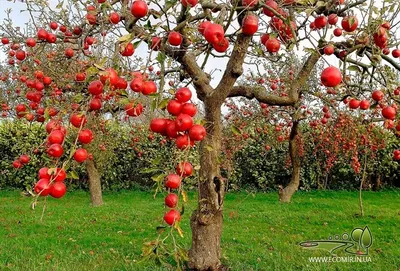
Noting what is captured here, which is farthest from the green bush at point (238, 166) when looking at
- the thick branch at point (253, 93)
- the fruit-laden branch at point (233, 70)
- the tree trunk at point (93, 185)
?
the fruit-laden branch at point (233, 70)

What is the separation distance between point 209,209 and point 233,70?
1.24 m

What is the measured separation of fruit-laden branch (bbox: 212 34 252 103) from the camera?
2976 millimetres

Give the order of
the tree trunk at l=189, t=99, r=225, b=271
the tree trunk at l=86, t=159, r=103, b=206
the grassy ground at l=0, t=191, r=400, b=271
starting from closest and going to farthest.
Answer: the tree trunk at l=189, t=99, r=225, b=271 < the grassy ground at l=0, t=191, r=400, b=271 < the tree trunk at l=86, t=159, r=103, b=206

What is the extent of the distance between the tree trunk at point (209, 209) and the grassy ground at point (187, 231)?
46 cm

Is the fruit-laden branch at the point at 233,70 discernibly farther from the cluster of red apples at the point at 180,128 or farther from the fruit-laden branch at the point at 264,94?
the cluster of red apples at the point at 180,128

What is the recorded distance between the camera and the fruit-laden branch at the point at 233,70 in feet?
9.76

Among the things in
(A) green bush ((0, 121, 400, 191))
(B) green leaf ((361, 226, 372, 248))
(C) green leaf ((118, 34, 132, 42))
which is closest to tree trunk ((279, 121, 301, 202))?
(A) green bush ((0, 121, 400, 191))

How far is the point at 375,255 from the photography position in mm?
4633

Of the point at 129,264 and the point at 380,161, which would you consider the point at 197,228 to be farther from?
the point at 380,161

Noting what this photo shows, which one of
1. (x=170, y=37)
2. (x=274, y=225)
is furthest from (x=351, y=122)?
(x=170, y=37)

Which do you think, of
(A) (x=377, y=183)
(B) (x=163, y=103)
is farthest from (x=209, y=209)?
(A) (x=377, y=183)

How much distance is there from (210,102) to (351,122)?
15.9 ft

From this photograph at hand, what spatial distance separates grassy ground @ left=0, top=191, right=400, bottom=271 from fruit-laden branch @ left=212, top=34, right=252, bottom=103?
1463 millimetres

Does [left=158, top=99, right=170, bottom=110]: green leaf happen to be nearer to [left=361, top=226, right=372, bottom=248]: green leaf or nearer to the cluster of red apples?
the cluster of red apples
